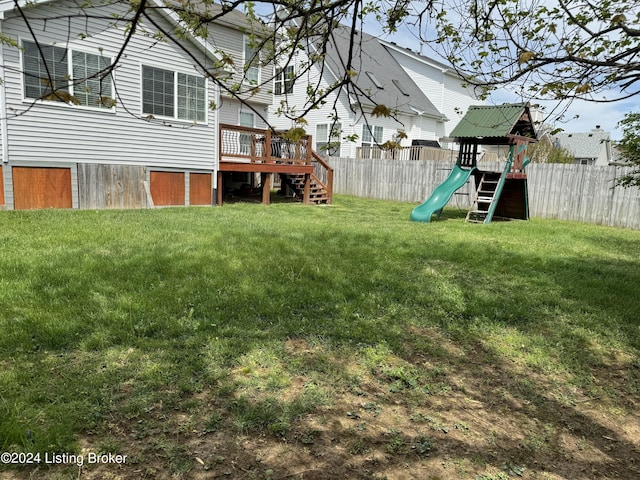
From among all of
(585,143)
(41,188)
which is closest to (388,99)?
(41,188)

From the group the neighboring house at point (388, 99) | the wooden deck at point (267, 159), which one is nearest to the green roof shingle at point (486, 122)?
the wooden deck at point (267, 159)

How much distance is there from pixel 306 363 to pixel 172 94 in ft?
36.4

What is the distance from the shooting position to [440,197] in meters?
12.7

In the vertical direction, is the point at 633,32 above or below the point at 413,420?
above

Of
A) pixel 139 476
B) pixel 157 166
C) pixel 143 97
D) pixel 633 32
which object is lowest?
pixel 139 476

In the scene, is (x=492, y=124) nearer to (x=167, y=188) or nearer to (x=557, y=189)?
(x=557, y=189)

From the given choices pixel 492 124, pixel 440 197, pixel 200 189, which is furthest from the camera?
pixel 200 189

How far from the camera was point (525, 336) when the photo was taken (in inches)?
169

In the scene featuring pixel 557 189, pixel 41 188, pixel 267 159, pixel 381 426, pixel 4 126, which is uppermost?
pixel 4 126

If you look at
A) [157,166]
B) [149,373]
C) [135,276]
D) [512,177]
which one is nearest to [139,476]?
[149,373]

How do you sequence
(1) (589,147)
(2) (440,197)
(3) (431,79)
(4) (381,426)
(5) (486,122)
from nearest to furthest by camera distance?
(4) (381,426) → (5) (486,122) → (2) (440,197) → (3) (431,79) → (1) (589,147)

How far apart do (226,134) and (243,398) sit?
531 inches

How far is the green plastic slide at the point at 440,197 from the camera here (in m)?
12.1

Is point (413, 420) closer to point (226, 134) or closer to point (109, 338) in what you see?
point (109, 338)
